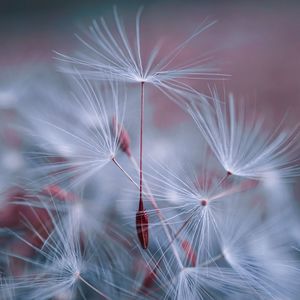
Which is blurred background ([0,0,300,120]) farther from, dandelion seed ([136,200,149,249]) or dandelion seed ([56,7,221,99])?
dandelion seed ([136,200,149,249])

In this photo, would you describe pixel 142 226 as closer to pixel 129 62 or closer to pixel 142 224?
pixel 142 224

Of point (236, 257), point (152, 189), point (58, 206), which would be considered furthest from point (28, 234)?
point (236, 257)

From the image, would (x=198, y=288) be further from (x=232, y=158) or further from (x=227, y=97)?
(x=227, y=97)

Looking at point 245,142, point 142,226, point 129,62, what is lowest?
point 142,226

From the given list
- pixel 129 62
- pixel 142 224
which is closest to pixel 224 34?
pixel 129 62

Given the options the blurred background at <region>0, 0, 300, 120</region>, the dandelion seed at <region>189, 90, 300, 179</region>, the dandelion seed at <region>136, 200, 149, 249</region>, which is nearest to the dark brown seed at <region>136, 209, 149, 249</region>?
the dandelion seed at <region>136, 200, 149, 249</region>

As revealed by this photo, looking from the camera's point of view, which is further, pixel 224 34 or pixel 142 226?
pixel 224 34

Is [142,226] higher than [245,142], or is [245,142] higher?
[245,142]

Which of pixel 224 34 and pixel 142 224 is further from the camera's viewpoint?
pixel 224 34

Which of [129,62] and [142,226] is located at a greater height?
[129,62]

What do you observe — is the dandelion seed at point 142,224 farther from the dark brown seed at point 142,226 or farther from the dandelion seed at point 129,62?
the dandelion seed at point 129,62

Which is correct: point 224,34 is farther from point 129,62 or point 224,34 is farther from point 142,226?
point 142,226
